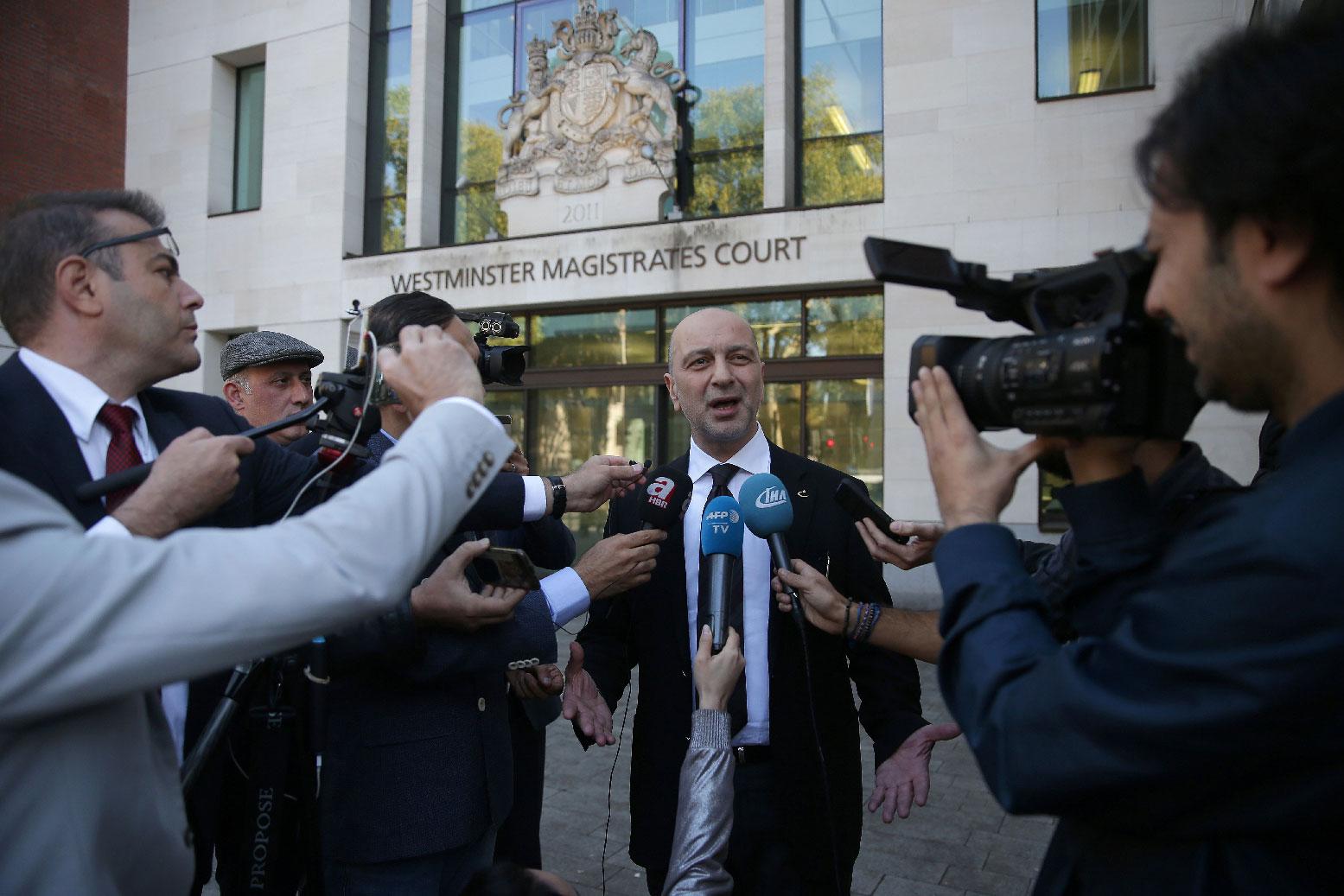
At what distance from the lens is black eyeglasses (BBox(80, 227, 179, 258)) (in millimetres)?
1671

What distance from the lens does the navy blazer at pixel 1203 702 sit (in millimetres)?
937

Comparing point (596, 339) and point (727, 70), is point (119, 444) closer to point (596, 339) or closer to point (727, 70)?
point (596, 339)

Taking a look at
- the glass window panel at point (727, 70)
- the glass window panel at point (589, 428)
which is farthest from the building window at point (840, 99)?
the glass window panel at point (589, 428)

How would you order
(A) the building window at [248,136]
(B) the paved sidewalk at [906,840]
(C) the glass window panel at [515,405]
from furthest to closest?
(A) the building window at [248,136]
(C) the glass window panel at [515,405]
(B) the paved sidewalk at [906,840]

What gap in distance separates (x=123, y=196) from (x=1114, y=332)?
185cm

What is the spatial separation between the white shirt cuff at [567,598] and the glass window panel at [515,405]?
31.9 ft

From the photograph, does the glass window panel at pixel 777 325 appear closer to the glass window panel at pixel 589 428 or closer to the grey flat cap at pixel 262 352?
the glass window panel at pixel 589 428

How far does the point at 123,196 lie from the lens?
181 cm

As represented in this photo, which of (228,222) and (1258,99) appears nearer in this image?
(1258,99)

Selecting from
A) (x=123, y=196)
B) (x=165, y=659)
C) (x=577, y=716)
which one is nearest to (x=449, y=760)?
(x=577, y=716)

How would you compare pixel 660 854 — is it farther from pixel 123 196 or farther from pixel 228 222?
pixel 228 222

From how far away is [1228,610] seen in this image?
3.17 ft

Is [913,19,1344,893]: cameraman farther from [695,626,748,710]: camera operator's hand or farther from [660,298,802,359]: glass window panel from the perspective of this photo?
[660,298,802,359]: glass window panel

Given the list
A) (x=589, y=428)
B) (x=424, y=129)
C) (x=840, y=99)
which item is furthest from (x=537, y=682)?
(x=424, y=129)
